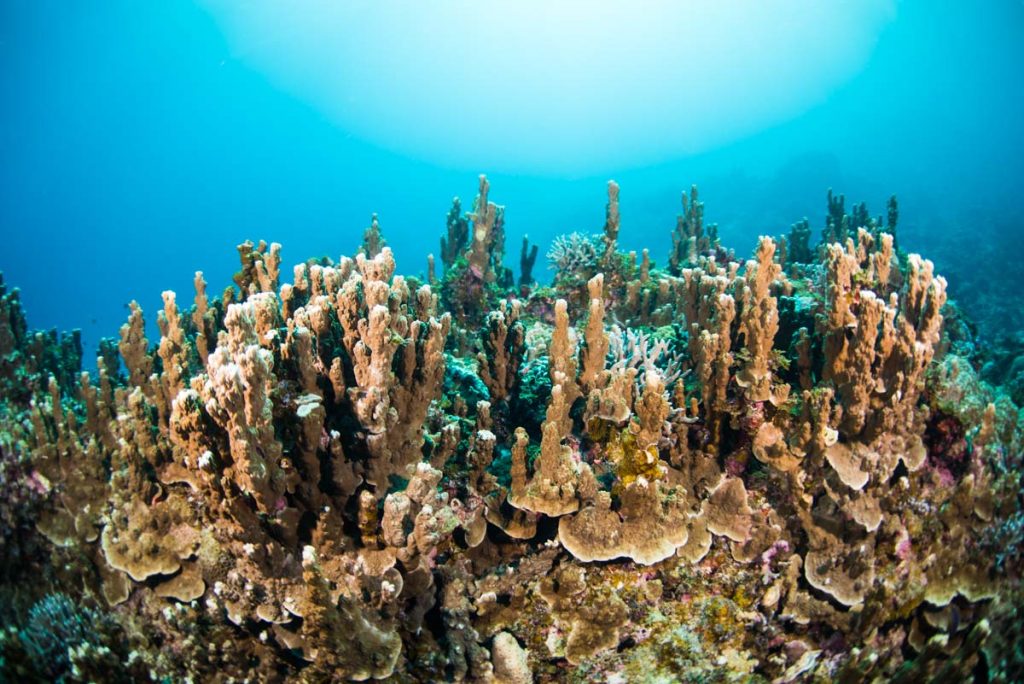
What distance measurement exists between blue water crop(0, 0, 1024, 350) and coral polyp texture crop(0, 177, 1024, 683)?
201ft

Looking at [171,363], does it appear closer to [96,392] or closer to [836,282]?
[96,392]

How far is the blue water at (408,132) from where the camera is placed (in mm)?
93688

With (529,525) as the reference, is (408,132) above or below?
above

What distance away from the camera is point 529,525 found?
383 centimetres

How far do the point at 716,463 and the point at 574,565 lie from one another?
157 cm

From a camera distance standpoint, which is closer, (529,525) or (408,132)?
(529,525)

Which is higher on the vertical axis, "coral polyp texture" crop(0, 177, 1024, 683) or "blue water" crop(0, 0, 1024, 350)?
"blue water" crop(0, 0, 1024, 350)

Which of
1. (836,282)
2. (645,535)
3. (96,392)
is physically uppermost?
(836,282)

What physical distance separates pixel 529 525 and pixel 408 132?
20779cm

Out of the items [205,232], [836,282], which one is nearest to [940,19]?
[836,282]

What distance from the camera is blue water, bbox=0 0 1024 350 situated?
93.7m

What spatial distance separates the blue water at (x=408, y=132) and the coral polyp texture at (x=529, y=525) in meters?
61.2

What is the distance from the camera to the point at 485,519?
3.92 metres

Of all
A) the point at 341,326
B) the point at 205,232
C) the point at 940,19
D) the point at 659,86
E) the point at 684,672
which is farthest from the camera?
the point at 659,86
